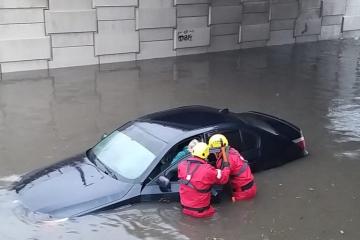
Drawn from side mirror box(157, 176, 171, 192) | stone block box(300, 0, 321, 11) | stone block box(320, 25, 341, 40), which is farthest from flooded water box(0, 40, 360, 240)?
stone block box(320, 25, 341, 40)

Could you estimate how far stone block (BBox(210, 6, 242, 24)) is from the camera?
1867cm

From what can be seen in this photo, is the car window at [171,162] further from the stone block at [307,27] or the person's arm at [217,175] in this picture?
the stone block at [307,27]

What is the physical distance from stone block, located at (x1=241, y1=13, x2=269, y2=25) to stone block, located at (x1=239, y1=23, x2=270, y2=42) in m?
0.14

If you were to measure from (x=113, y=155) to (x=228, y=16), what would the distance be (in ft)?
44.7

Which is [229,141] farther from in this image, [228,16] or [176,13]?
[228,16]

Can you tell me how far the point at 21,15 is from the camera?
1476cm

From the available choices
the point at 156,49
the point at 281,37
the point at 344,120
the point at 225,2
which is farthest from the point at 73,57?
the point at 281,37

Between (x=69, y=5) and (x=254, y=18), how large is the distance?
8181 mm

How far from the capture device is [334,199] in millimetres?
7000

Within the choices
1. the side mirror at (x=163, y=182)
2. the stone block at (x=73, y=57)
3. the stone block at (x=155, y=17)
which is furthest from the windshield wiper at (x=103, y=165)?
the stone block at (x=155, y=17)

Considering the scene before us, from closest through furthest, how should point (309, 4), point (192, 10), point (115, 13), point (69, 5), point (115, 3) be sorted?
point (69, 5) < point (115, 3) < point (115, 13) < point (192, 10) < point (309, 4)

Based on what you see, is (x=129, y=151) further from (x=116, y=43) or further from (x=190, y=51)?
(x=190, y=51)

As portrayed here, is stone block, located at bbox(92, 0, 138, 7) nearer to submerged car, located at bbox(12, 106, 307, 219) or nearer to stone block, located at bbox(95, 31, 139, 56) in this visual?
stone block, located at bbox(95, 31, 139, 56)

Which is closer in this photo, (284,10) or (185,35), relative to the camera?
(185,35)
